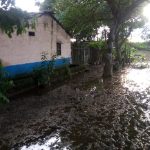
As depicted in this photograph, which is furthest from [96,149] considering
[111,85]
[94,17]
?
[94,17]

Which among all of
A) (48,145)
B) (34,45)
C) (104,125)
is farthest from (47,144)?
(34,45)

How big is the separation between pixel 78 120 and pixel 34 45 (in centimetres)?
1018

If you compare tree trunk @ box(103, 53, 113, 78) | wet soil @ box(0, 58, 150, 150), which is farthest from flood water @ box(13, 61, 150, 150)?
tree trunk @ box(103, 53, 113, 78)

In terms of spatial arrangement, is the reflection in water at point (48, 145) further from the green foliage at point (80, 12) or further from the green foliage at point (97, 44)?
the green foliage at point (97, 44)

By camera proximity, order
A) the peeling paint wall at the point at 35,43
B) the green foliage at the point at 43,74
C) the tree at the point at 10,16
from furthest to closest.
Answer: the peeling paint wall at the point at 35,43 < the green foliage at the point at 43,74 < the tree at the point at 10,16

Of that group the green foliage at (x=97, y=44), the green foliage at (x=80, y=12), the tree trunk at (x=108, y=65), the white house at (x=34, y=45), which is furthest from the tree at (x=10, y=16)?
the green foliage at (x=97, y=44)

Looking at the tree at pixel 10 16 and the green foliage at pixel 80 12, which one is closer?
the tree at pixel 10 16

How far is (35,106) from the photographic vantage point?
458 inches

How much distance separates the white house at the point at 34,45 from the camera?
53.5 ft

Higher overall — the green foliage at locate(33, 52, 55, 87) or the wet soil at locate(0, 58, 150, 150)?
the green foliage at locate(33, 52, 55, 87)

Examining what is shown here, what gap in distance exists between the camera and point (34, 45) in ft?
62.3

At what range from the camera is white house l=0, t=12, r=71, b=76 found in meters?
16.3

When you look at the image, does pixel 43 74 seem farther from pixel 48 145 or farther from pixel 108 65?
pixel 48 145

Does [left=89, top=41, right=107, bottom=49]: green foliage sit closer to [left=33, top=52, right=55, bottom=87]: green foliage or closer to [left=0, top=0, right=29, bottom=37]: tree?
[left=33, top=52, right=55, bottom=87]: green foliage
